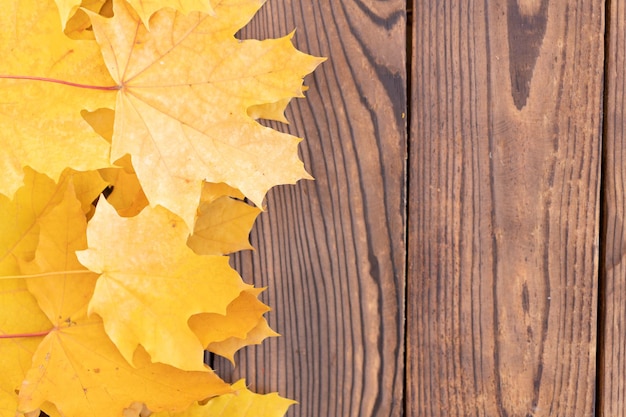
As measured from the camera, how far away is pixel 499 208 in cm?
95

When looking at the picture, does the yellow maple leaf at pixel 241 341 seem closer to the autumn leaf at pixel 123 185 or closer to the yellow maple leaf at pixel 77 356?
the yellow maple leaf at pixel 77 356

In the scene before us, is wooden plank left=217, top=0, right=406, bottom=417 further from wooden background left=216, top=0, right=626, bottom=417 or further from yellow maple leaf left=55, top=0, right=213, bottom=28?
yellow maple leaf left=55, top=0, right=213, bottom=28

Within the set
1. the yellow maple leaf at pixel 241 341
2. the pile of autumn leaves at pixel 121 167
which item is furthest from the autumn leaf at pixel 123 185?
the yellow maple leaf at pixel 241 341

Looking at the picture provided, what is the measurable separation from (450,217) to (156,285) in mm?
452

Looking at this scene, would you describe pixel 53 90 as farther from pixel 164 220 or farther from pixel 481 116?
pixel 481 116

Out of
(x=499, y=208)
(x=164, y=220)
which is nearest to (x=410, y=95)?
(x=499, y=208)

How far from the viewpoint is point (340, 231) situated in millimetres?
953

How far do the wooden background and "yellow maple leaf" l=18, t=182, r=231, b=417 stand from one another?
137 mm

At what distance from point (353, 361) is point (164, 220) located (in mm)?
366

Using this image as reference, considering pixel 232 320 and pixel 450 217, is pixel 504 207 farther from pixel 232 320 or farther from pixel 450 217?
pixel 232 320

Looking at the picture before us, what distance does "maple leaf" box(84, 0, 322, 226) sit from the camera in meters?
0.83

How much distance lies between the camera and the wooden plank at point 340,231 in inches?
37.2

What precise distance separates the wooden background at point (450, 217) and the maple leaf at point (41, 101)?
286 millimetres

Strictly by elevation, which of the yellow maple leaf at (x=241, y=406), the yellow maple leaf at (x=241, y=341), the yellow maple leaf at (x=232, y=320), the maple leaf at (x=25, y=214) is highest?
the maple leaf at (x=25, y=214)
